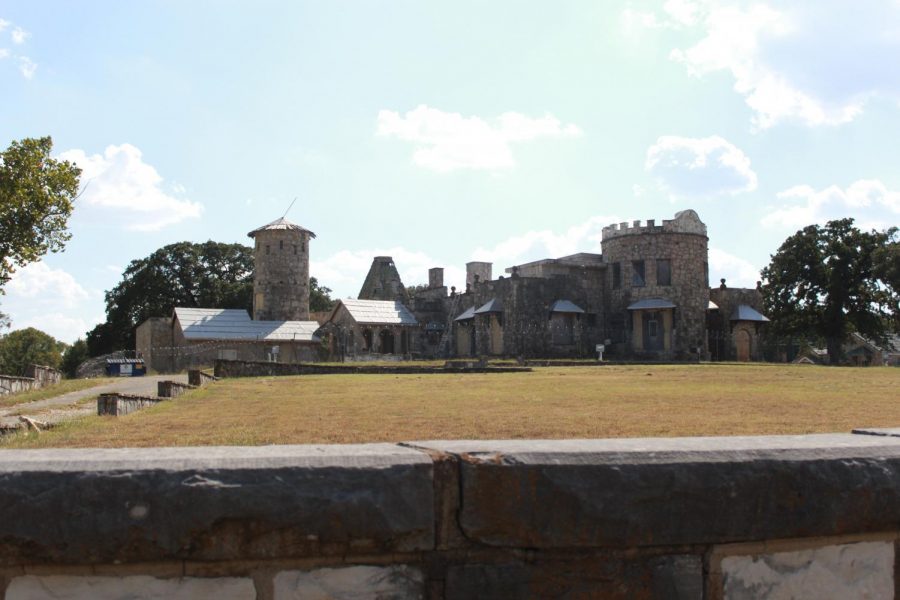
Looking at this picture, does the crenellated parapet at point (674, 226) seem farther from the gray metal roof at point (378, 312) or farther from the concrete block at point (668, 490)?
the concrete block at point (668, 490)

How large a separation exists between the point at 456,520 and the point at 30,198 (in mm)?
25243

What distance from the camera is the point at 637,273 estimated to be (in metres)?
47.7

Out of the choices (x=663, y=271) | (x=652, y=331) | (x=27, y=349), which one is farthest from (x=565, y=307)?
(x=27, y=349)

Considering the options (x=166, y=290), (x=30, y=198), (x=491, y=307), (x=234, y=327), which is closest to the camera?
(x=30, y=198)

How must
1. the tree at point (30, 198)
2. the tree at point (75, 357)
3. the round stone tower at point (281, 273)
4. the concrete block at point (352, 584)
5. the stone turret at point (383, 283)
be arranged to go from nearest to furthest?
the concrete block at point (352, 584) → the tree at point (30, 198) → the round stone tower at point (281, 273) → the stone turret at point (383, 283) → the tree at point (75, 357)

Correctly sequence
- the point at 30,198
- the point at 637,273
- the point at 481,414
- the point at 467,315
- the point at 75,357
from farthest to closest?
the point at 75,357 < the point at 467,315 < the point at 637,273 < the point at 30,198 < the point at 481,414

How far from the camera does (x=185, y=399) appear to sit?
15.5 m

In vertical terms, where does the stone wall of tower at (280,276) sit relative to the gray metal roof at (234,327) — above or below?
above

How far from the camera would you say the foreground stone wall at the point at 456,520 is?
2.55 m

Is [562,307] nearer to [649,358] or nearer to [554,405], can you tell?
[649,358]

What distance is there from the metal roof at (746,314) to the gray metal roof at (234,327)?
2446cm

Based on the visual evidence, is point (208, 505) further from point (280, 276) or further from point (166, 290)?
point (166, 290)

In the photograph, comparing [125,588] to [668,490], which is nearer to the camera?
[125,588]

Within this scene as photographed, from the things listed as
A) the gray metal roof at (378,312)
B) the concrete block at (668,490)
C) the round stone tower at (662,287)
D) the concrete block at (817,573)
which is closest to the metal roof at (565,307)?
the round stone tower at (662,287)
